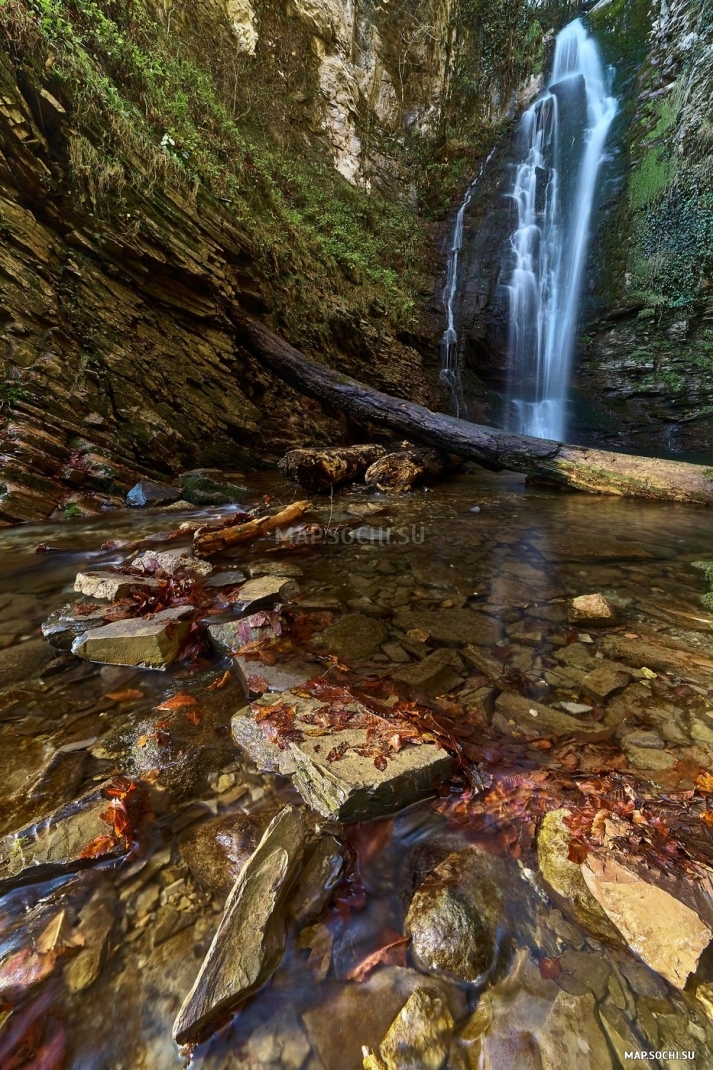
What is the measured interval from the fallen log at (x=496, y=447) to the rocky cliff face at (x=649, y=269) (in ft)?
23.1

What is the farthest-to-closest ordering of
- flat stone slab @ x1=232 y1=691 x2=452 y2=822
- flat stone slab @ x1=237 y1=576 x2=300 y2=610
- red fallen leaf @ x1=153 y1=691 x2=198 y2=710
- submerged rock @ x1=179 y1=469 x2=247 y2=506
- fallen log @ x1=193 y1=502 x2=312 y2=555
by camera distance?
submerged rock @ x1=179 y1=469 x2=247 y2=506, fallen log @ x1=193 y1=502 x2=312 y2=555, flat stone slab @ x1=237 y1=576 x2=300 y2=610, red fallen leaf @ x1=153 y1=691 x2=198 y2=710, flat stone slab @ x1=232 y1=691 x2=452 y2=822

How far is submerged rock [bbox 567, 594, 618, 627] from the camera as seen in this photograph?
311 cm

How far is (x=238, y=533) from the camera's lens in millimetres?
4840

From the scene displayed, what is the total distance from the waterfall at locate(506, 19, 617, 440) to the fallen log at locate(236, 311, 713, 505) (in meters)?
7.68

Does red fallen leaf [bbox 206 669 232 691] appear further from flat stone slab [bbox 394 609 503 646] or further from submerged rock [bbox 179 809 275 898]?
flat stone slab [bbox 394 609 503 646]

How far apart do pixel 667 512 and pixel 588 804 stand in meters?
6.71

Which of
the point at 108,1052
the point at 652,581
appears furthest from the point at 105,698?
the point at 652,581

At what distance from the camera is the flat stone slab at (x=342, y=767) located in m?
1.60

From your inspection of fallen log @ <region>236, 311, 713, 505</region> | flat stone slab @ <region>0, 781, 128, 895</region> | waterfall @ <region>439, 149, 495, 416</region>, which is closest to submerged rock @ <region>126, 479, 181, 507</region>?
fallen log @ <region>236, 311, 713, 505</region>

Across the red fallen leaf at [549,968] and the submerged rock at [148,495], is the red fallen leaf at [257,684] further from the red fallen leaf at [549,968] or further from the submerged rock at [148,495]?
the submerged rock at [148,495]

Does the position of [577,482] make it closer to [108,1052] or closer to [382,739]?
[382,739]

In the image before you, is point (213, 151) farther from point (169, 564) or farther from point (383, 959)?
point (383, 959)

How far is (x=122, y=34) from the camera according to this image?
25.2 ft

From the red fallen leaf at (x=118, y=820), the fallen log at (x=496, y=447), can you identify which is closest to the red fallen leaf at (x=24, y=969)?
the red fallen leaf at (x=118, y=820)
